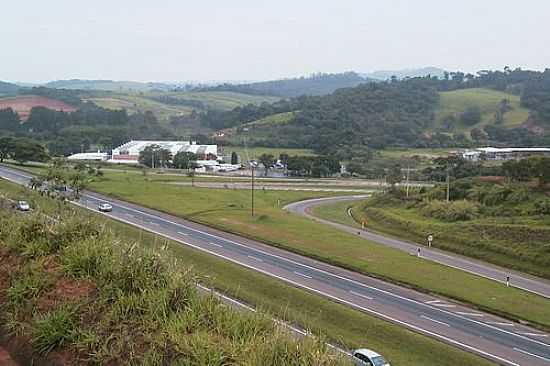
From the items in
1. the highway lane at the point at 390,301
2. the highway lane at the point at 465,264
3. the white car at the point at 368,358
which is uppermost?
the white car at the point at 368,358

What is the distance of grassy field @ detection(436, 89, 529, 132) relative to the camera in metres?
141

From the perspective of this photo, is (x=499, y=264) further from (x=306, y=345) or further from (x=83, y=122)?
(x=83, y=122)

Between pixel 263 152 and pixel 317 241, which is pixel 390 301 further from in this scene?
pixel 263 152

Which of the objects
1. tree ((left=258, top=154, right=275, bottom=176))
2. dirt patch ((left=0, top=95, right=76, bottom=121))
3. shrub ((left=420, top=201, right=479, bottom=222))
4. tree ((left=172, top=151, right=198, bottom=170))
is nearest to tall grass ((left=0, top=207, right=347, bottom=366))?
shrub ((left=420, top=201, right=479, bottom=222))

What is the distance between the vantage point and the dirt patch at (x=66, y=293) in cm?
1134

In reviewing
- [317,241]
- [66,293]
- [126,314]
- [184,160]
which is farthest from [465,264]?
[184,160]

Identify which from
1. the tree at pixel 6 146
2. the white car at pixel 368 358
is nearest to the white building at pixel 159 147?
the tree at pixel 6 146

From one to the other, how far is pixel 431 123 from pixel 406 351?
130 meters

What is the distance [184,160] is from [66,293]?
97.0 metres

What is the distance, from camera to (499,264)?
42.0 meters

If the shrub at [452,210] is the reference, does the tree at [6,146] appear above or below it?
above

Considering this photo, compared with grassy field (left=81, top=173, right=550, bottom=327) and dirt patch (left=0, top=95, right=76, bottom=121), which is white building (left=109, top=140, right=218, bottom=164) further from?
dirt patch (left=0, top=95, right=76, bottom=121)

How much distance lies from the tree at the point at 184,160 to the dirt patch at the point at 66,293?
311 ft

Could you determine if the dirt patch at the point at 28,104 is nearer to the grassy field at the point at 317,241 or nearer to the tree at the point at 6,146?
the tree at the point at 6,146
